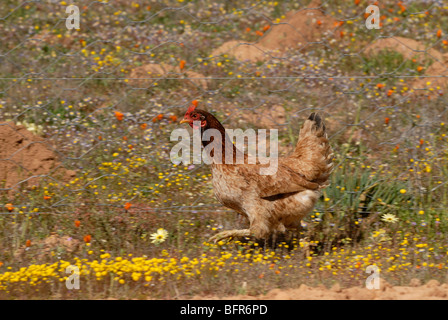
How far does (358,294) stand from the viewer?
8.84 ft

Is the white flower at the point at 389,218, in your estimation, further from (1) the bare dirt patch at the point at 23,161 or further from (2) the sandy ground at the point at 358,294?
(1) the bare dirt patch at the point at 23,161

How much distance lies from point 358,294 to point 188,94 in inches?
104

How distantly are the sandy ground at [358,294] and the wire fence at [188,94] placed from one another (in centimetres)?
104

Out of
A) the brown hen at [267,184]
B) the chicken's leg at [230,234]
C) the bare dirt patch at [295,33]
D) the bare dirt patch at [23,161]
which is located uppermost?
the bare dirt patch at [295,33]

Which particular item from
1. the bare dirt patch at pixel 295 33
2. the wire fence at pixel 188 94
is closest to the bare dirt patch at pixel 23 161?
the wire fence at pixel 188 94

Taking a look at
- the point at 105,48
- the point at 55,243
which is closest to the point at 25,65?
the point at 105,48

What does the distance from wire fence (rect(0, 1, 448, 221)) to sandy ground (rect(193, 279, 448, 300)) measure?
1043mm

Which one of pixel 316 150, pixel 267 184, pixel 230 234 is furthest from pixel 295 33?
pixel 230 234

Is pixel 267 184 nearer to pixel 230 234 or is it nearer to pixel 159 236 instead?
pixel 230 234

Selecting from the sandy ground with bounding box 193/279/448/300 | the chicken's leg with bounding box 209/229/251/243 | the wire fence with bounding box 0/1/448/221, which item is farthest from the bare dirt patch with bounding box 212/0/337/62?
the sandy ground with bounding box 193/279/448/300

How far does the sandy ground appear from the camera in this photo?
267 centimetres

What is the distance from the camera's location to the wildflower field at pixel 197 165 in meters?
3.15

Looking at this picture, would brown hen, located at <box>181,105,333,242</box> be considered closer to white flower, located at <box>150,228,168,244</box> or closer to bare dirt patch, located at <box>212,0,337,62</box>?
white flower, located at <box>150,228,168,244</box>

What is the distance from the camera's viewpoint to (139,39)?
5.73 m
